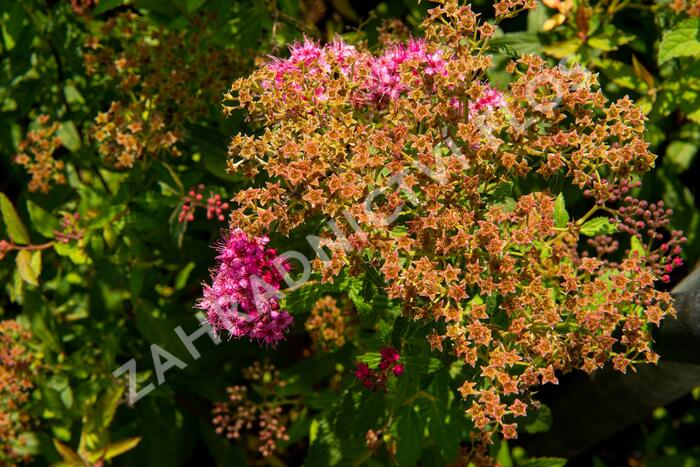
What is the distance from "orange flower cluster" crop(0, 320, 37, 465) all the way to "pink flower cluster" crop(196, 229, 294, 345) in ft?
4.25

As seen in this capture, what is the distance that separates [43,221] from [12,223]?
0.37 feet

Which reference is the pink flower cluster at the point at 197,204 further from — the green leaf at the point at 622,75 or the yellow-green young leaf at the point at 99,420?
the green leaf at the point at 622,75

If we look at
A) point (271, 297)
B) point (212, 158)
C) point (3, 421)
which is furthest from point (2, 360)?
point (271, 297)

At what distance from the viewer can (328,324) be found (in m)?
2.92

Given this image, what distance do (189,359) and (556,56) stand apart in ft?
5.97

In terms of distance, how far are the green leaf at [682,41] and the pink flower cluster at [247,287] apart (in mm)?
1542

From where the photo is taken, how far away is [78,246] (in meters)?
2.92

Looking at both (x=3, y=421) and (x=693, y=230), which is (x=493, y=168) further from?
(x=3, y=421)

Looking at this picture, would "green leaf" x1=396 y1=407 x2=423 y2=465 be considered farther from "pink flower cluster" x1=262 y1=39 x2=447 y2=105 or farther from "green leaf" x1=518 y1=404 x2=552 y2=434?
"pink flower cluster" x1=262 y1=39 x2=447 y2=105

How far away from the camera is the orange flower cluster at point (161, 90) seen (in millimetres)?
2695

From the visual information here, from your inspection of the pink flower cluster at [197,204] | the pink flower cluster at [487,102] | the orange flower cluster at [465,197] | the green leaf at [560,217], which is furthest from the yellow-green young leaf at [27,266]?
the green leaf at [560,217]

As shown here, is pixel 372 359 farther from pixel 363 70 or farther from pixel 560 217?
pixel 363 70

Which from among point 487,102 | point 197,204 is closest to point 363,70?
point 487,102

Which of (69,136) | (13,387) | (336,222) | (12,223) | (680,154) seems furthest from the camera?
(680,154)
